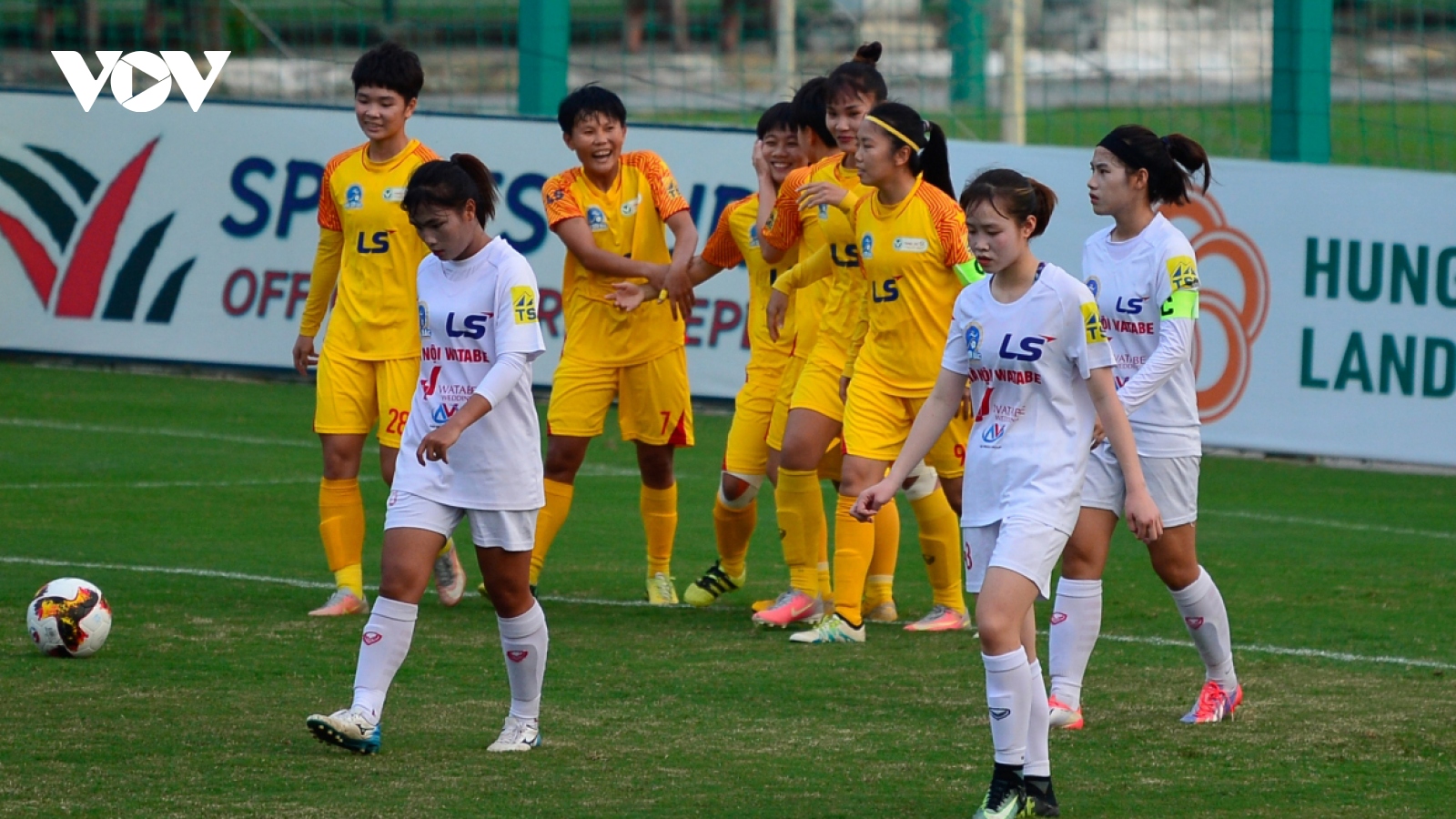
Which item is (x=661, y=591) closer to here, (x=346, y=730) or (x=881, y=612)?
(x=881, y=612)

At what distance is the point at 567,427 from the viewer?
28.5 feet

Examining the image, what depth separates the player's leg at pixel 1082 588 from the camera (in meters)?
6.27

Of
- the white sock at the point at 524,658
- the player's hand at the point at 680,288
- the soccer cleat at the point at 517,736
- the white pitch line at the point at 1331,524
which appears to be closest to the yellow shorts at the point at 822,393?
the player's hand at the point at 680,288

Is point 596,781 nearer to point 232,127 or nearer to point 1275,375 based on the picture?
point 1275,375

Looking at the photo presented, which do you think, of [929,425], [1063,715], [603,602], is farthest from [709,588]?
[929,425]

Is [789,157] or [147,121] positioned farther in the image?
[147,121]

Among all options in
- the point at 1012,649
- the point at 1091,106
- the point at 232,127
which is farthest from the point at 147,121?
the point at 1012,649

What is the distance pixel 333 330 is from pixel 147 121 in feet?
25.7

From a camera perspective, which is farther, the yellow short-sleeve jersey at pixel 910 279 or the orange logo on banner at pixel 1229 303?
the orange logo on banner at pixel 1229 303

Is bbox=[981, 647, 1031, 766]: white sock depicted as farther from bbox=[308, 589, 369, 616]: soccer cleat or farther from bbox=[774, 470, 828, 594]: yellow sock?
bbox=[308, 589, 369, 616]: soccer cleat

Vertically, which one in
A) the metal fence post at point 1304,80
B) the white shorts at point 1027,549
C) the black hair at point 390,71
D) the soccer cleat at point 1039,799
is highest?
the metal fence post at point 1304,80

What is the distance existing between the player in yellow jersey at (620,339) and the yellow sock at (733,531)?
0.22 meters

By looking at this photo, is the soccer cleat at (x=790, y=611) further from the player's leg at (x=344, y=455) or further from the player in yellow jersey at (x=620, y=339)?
the player's leg at (x=344, y=455)

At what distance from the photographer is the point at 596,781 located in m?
5.65
